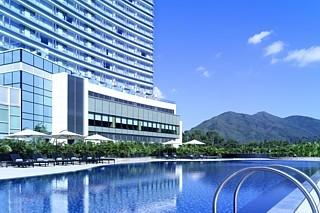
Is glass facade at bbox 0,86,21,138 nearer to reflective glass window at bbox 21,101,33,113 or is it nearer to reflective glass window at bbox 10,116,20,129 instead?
reflective glass window at bbox 10,116,20,129

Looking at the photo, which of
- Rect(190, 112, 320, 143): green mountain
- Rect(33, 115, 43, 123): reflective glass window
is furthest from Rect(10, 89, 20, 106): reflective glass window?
Rect(190, 112, 320, 143): green mountain

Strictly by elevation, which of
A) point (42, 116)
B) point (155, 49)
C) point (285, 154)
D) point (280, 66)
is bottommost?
point (285, 154)

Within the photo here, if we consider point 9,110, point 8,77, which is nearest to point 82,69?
point 8,77

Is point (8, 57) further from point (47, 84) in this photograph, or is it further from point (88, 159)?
point (88, 159)

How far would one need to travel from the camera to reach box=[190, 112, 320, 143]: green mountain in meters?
93.3

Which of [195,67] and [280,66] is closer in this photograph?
[280,66]

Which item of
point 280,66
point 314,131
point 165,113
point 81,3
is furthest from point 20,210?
point 314,131

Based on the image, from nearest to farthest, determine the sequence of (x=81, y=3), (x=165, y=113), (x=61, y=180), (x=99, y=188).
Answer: (x=99, y=188) < (x=61, y=180) < (x=165, y=113) < (x=81, y=3)

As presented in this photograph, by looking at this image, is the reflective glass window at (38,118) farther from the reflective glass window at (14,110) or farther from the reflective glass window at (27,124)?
the reflective glass window at (14,110)

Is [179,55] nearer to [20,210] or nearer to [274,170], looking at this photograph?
[20,210]

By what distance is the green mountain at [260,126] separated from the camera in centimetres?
9332

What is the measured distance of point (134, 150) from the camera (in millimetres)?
31688

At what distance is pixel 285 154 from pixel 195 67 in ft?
43.3

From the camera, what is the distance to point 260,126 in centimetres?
10319
